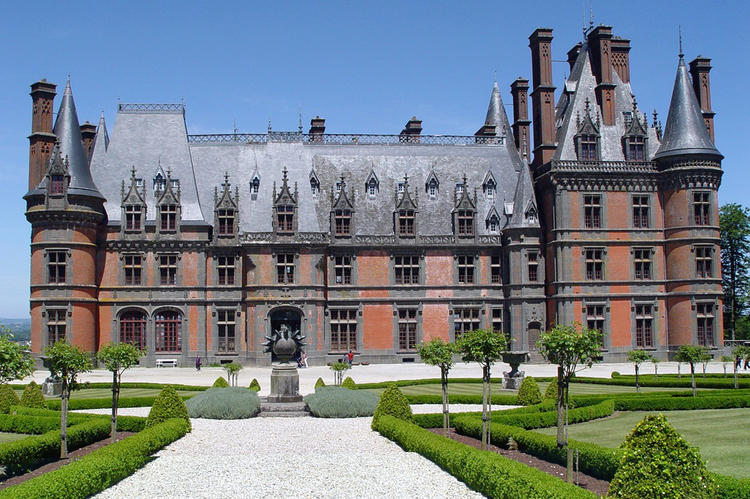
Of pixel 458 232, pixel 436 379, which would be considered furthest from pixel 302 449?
pixel 458 232

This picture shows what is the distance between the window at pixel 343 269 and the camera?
5738cm

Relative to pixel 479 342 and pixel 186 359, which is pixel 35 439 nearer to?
pixel 479 342

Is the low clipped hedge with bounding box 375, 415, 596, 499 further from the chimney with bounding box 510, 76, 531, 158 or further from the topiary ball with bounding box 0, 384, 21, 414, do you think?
the chimney with bounding box 510, 76, 531, 158

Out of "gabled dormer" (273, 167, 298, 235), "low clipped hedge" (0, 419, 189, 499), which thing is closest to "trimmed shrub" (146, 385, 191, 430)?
"low clipped hedge" (0, 419, 189, 499)

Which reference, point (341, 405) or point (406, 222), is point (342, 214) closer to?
point (406, 222)

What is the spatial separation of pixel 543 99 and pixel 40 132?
3556 centimetres

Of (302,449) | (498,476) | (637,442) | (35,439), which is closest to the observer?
(637,442)

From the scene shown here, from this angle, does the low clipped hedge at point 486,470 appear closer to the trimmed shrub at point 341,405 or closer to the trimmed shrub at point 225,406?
the trimmed shrub at point 341,405

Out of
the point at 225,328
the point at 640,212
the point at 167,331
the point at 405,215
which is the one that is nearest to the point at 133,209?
the point at 167,331

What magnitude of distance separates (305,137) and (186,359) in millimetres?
19294

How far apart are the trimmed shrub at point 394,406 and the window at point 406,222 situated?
33.9 meters

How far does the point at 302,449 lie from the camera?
21.8 meters

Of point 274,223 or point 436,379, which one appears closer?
point 436,379

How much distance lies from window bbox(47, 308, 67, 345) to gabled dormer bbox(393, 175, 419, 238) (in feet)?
77.7
